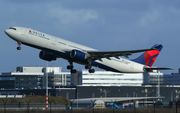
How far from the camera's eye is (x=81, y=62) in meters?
68.8

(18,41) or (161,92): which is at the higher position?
(18,41)

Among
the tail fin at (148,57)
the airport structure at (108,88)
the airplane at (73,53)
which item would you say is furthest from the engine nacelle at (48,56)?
the airport structure at (108,88)

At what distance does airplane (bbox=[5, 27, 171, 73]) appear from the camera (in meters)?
60.8

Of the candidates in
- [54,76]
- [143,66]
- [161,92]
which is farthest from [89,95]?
[143,66]

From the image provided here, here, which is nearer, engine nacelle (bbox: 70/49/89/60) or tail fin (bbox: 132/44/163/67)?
engine nacelle (bbox: 70/49/89/60)

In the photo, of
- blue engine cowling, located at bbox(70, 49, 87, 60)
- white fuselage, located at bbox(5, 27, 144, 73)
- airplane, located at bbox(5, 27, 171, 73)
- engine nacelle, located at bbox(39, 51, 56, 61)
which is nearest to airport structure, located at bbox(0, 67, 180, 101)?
airplane, located at bbox(5, 27, 171, 73)

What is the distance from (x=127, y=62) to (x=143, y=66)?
5.19m

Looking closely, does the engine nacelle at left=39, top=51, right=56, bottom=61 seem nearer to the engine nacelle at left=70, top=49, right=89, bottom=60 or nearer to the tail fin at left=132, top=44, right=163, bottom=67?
the engine nacelle at left=70, top=49, right=89, bottom=60

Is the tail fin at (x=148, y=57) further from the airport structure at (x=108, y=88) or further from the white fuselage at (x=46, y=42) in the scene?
the airport structure at (x=108, y=88)

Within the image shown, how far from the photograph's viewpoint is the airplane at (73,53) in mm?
60812

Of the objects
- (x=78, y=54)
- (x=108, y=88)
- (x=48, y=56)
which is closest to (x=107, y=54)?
(x=78, y=54)

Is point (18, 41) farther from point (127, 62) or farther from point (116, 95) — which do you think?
point (116, 95)

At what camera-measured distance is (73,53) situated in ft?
212

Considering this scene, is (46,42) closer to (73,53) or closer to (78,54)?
(73,53)
